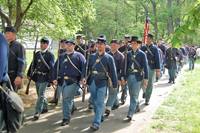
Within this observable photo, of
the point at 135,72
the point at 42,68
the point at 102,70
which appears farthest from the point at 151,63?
the point at 42,68

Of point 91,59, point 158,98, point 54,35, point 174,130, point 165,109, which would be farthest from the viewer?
point 54,35

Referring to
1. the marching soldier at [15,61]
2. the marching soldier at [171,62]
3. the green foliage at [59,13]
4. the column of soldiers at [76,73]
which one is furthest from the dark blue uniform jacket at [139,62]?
the marching soldier at [171,62]

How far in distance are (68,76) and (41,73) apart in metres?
1.00

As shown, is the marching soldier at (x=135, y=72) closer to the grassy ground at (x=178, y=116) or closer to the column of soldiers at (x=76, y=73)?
the column of soldiers at (x=76, y=73)

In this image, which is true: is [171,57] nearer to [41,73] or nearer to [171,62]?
[171,62]

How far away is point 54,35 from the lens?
34.7 ft

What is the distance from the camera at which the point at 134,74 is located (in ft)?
20.5

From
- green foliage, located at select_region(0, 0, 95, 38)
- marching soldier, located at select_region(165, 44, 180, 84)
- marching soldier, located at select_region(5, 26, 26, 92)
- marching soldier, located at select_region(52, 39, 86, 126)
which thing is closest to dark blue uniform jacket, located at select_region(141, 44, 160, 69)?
marching soldier, located at select_region(52, 39, 86, 126)

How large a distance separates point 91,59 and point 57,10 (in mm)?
5079

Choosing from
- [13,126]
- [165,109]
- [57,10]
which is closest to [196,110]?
[165,109]

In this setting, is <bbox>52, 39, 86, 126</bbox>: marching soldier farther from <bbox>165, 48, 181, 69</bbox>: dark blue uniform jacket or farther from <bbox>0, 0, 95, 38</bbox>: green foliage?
<bbox>165, 48, 181, 69</bbox>: dark blue uniform jacket

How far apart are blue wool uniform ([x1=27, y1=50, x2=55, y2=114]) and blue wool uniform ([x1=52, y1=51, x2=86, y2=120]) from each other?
0.36 meters

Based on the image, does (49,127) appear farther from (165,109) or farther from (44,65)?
(165,109)

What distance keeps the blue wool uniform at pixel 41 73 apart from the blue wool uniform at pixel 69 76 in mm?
364
